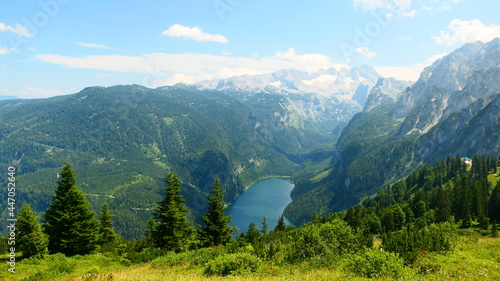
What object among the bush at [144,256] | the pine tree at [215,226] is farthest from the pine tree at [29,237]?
the pine tree at [215,226]

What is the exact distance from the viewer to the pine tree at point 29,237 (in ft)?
111

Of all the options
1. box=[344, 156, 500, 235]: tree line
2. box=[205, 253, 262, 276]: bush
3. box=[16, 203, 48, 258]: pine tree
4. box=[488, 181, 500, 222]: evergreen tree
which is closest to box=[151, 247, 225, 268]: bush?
box=[205, 253, 262, 276]: bush

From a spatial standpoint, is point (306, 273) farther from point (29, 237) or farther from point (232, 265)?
point (29, 237)

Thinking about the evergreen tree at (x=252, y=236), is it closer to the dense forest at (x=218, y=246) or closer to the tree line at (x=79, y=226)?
the tree line at (x=79, y=226)

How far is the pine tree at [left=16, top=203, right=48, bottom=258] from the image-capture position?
33750mm

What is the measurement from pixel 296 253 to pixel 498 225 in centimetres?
5587

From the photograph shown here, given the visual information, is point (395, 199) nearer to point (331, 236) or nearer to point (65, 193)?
point (331, 236)

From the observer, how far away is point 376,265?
20938 mm

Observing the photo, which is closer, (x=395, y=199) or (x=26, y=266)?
(x=26, y=266)

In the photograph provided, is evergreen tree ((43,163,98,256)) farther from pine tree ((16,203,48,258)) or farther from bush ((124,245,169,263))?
bush ((124,245,169,263))

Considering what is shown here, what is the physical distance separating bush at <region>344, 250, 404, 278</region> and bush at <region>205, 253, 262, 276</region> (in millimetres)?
7703

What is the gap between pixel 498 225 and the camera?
57375mm

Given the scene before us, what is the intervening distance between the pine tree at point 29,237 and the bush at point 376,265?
118 ft

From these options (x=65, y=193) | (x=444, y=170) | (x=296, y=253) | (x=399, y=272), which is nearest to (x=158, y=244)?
(x=65, y=193)
